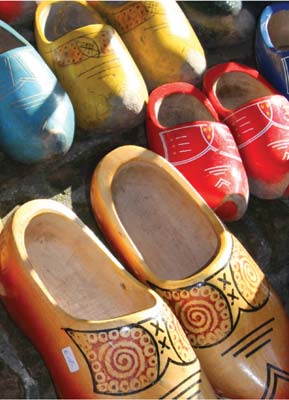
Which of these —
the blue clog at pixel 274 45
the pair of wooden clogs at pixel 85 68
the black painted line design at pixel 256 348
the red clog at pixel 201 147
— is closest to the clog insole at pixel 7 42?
the pair of wooden clogs at pixel 85 68

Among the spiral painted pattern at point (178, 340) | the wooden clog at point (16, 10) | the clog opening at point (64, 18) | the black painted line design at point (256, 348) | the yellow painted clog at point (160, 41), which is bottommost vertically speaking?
the black painted line design at point (256, 348)

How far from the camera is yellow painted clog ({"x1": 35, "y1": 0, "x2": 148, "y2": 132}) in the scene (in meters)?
2.32

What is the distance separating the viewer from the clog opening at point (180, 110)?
241 centimetres

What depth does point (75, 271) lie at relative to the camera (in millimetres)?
2080

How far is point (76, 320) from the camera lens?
1.81m

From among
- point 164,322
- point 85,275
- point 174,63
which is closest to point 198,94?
point 174,63

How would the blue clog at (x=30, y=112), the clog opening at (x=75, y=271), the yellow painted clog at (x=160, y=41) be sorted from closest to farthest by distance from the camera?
the clog opening at (x=75, y=271), the blue clog at (x=30, y=112), the yellow painted clog at (x=160, y=41)

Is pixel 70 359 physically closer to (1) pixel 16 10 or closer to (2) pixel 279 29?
(1) pixel 16 10

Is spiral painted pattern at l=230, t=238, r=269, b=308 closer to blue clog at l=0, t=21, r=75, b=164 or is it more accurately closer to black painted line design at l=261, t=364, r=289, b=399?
black painted line design at l=261, t=364, r=289, b=399

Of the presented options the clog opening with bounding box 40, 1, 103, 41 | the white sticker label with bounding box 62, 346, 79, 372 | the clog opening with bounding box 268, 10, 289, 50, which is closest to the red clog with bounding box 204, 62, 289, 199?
the clog opening with bounding box 268, 10, 289, 50

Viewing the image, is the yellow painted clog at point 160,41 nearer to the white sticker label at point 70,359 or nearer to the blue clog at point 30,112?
the blue clog at point 30,112

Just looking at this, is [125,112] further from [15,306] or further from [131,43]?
[15,306]

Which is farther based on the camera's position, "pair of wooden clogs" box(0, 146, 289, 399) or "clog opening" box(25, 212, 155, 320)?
"clog opening" box(25, 212, 155, 320)

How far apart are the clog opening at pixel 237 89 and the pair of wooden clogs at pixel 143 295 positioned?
0.46 meters
